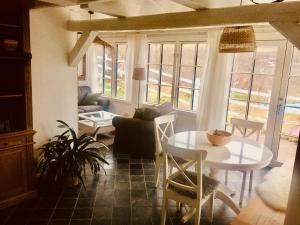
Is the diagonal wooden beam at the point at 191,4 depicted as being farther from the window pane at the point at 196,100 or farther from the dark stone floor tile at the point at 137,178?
the window pane at the point at 196,100

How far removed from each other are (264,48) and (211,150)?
240cm

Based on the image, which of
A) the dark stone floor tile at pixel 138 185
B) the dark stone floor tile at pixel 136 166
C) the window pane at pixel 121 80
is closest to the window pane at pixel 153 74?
the window pane at pixel 121 80

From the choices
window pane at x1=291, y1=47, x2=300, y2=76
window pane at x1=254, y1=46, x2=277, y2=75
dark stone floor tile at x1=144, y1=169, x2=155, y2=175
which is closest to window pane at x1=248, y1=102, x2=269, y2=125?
window pane at x1=254, y1=46, x2=277, y2=75

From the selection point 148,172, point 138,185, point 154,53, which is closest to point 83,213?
point 138,185

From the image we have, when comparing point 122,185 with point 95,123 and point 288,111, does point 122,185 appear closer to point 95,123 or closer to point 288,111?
point 95,123

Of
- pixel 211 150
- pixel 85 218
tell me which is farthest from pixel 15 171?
pixel 211 150

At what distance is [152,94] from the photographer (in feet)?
20.4

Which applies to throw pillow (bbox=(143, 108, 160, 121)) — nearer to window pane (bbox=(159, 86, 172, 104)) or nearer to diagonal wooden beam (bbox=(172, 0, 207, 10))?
window pane (bbox=(159, 86, 172, 104))

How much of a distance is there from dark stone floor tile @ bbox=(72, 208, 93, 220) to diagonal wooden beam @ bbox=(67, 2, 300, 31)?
7.19 feet

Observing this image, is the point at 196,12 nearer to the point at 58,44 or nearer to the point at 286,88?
the point at 58,44

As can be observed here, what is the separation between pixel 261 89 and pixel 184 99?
1.68 m

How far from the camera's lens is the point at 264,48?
166 inches

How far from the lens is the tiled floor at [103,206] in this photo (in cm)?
265

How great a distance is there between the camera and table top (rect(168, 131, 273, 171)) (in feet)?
8.00
